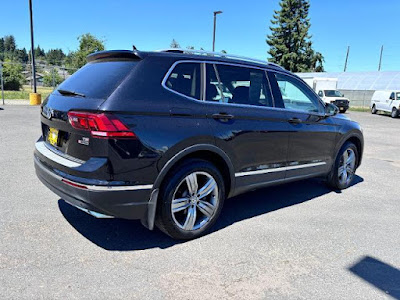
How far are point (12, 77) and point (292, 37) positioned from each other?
129 ft

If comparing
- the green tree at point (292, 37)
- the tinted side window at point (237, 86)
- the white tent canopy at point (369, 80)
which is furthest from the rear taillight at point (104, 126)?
the green tree at point (292, 37)

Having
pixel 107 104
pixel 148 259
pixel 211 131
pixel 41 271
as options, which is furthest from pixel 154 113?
pixel 41 271

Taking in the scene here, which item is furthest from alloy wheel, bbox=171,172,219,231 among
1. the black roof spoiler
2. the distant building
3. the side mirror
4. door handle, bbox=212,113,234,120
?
the distant building

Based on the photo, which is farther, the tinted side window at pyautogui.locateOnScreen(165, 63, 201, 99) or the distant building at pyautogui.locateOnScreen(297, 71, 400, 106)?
the distant building at pyautogui.locateOnScreen(297, 71, 400, 106)

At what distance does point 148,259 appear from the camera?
3094 millimetres

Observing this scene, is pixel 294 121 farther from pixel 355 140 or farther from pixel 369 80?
pixel 369 80

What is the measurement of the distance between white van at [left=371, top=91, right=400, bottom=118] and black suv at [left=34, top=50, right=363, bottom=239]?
79.8 feet

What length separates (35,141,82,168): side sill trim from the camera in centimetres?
299

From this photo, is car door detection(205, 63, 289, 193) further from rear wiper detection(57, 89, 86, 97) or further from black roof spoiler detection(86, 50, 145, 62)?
rear wiper detection(57, 89, 86, 97)

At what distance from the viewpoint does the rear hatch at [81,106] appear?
288 centimetres

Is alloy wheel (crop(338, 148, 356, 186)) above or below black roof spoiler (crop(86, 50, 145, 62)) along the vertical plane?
below

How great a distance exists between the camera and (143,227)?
12.3ft

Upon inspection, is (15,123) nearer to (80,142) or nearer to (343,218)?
(80,142)

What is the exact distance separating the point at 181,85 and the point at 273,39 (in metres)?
54.7
